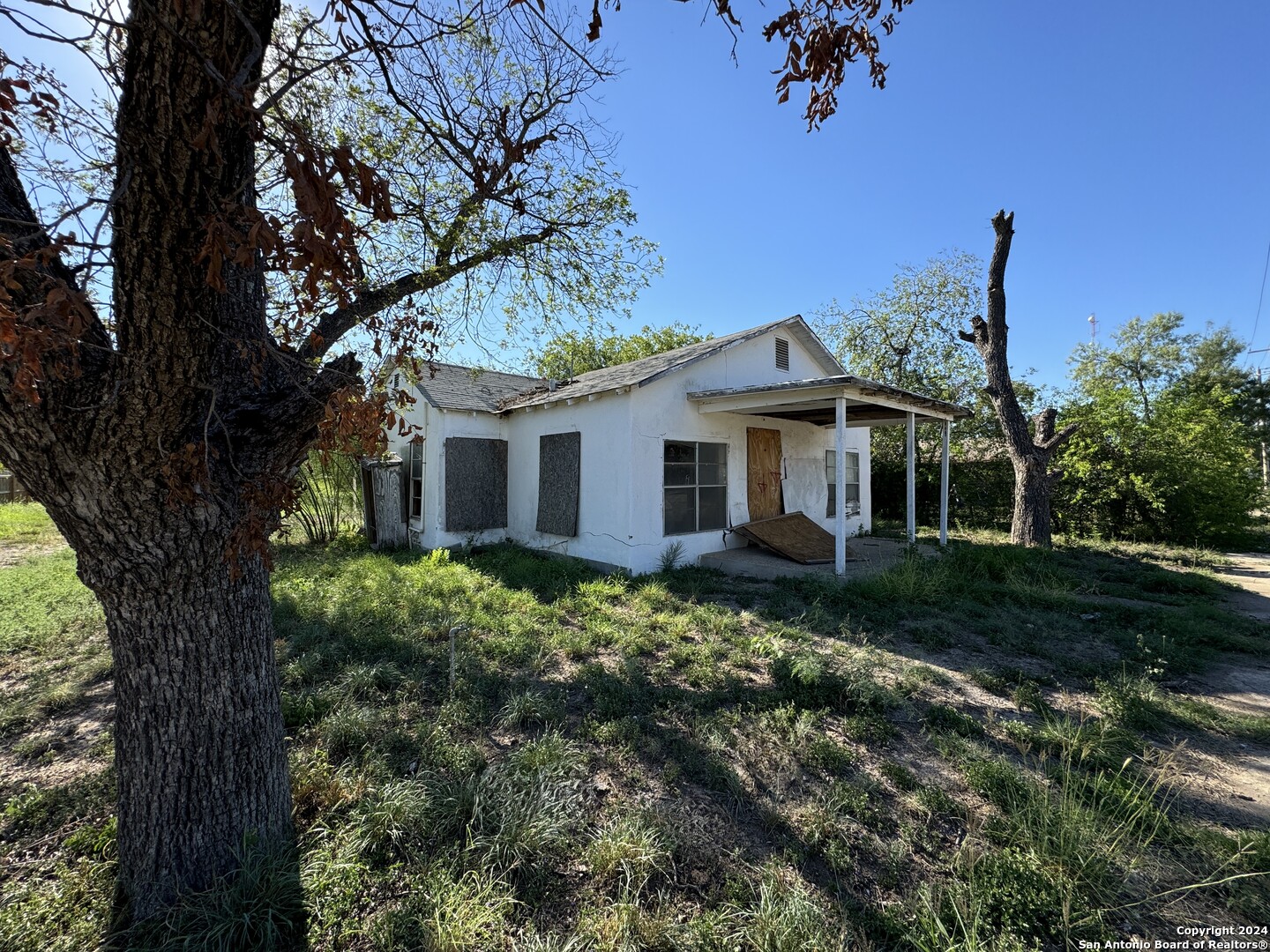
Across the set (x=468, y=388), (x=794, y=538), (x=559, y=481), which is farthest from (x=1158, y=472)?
(x=468, y=388)

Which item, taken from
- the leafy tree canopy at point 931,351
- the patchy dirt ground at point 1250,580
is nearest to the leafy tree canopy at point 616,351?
the leafy tree canopy at point 931,351

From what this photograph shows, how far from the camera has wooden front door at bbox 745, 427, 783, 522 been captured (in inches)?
395

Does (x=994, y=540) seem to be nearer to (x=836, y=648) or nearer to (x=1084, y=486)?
(x=1084, y=486)

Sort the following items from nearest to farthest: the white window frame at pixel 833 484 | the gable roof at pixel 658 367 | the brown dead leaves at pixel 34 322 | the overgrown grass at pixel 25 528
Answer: the brown dead leaves at pixel 34 322, the gable roof at pixel 658 367, the overgrown grass at pixel 25 528, the white window frame at pixel 833 484

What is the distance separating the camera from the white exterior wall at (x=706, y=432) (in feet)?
27.4

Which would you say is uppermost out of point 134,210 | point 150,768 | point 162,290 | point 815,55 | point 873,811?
point 815,55

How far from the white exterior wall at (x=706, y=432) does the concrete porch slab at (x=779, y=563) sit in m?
0.31

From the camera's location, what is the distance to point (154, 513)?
6.50 feet

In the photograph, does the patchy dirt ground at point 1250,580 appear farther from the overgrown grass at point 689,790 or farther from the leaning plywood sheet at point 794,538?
the leaning plywood sheet at point 794,538

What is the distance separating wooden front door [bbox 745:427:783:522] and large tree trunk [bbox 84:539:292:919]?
28.3 feet

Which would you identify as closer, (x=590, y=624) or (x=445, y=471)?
(x=590, y=624)

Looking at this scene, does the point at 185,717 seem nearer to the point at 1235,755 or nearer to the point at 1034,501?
the point at 1235,755

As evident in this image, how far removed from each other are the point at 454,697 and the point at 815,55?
14.3ft

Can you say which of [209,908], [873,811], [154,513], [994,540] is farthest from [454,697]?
[994,540]
